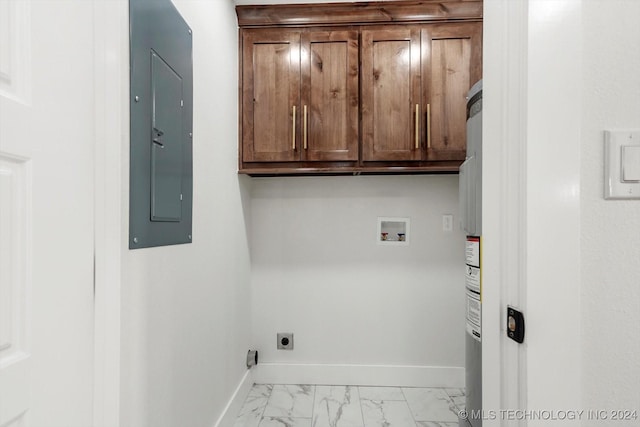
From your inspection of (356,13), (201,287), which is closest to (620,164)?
(201,287)

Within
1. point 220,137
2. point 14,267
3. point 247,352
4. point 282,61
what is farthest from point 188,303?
point 282,61

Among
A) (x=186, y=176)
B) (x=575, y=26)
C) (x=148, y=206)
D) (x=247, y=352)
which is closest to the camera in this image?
(x=575, y=26)

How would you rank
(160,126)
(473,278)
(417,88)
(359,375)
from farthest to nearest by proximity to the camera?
(359,375)
(417,88)
(473,278)
(160,126)

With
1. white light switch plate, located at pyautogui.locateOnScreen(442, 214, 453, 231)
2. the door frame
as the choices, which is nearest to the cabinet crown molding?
white light switch plate, located at pyautogui.locateOnScreen(442, 214, 453, 231)

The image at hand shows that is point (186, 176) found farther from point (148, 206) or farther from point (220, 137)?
point (220, 137)

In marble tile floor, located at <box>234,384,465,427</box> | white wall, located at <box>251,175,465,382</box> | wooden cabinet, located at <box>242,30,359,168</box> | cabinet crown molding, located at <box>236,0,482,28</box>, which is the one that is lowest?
marble tile floor, located at <box>234,384,465,427</box>

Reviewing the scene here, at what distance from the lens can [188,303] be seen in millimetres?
1260

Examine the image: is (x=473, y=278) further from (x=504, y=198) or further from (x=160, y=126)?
(x=160, y=126)

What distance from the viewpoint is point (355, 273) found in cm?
229

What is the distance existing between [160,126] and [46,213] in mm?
467

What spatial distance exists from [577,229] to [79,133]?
40.5 inches

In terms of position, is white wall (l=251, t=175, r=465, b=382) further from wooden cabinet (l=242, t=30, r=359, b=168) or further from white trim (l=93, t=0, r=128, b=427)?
white trim (l=93, t=0, r=128, b=427)

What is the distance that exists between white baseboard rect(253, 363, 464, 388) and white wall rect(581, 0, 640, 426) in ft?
6.01

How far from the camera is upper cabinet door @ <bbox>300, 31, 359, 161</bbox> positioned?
6.39ft
